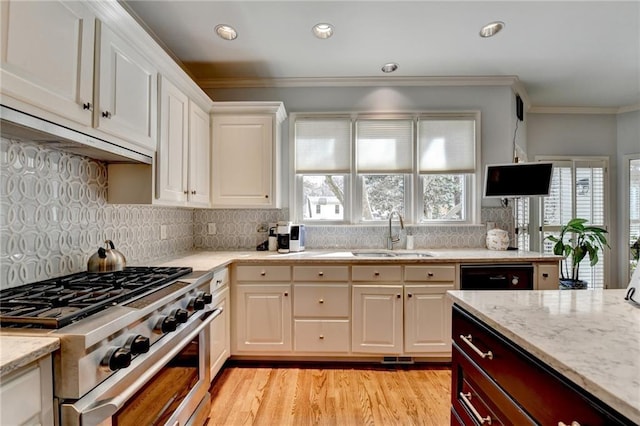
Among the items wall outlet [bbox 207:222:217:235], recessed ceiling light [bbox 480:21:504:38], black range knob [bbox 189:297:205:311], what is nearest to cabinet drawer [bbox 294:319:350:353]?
black range knob [bbox 189:297:205:311]

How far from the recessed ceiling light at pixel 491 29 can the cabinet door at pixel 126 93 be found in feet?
8.04

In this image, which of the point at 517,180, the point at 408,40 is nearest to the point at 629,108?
the point at 517,180

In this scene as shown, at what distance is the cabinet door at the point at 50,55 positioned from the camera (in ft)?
3.38

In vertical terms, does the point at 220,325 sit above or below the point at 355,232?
below

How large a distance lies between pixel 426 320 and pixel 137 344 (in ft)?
7.21

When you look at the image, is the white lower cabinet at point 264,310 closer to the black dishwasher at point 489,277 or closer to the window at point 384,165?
the window at point 384,165

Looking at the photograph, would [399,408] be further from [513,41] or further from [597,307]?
[513,41]

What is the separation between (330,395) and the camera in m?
2.24

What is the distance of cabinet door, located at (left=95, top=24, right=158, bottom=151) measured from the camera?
148 centimetres

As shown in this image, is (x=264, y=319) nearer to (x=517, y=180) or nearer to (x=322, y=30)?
(x=322, y=30)

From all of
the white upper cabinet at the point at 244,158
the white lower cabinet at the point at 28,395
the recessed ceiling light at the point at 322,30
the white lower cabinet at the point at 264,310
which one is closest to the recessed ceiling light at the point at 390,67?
the recessed ceiling light at the point at 322,30

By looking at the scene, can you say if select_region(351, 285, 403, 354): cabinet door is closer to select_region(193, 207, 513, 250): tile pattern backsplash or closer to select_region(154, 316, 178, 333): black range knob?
select_region(193, 207, 513, 250): tile pattern backsplash

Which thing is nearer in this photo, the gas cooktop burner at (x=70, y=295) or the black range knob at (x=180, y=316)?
the gas cooktop burner at (x=70, y=295)

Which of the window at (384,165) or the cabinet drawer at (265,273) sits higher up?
the window at (384,165)
